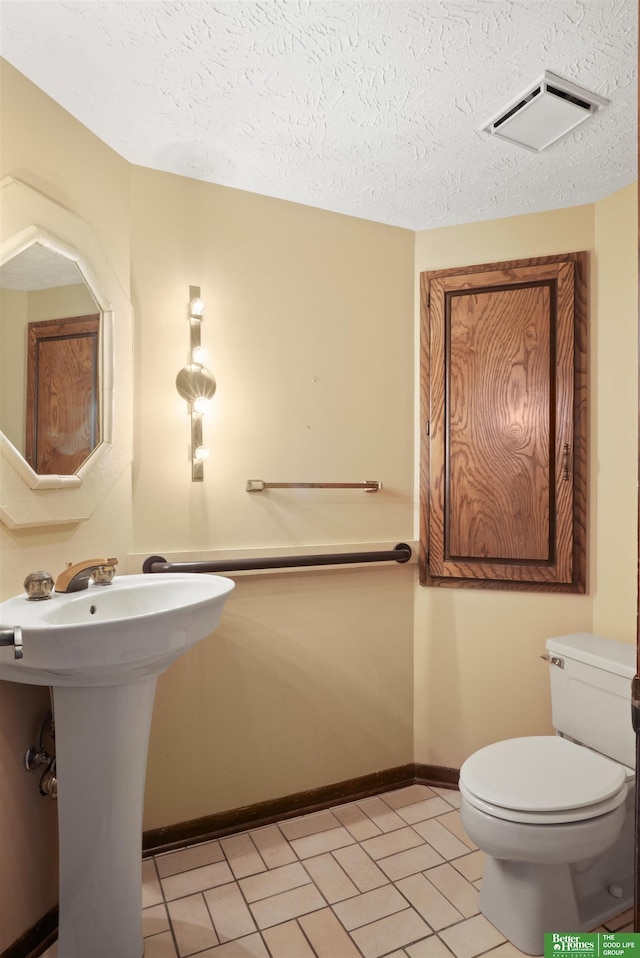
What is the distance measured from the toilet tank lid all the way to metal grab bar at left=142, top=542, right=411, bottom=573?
24.0 inches

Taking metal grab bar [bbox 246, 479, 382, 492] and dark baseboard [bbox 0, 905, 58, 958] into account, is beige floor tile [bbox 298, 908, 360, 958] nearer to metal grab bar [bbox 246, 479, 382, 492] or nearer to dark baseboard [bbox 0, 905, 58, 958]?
dark baseboard [bbox 0, 905, 58, 958]

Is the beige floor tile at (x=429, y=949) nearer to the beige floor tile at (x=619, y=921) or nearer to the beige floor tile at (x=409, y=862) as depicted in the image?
the beige floor tile at (x=409, y=862)

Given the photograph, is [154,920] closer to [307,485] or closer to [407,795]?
[407,795]

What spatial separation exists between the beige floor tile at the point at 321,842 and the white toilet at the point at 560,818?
1.61 feet

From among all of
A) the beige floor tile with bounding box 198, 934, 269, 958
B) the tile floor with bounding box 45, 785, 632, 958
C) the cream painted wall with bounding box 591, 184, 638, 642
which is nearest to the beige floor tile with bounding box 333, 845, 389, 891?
the tile floor with bounding box 45, 785, 632, 958

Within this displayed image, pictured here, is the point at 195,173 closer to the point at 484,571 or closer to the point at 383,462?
the point at 383,462

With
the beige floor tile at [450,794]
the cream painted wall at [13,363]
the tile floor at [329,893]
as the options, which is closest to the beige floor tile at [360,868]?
the tile floor at [329,893]

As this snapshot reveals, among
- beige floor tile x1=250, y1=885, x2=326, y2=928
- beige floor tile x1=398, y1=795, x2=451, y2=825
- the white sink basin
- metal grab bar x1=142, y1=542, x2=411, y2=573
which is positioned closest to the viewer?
the white sink basin

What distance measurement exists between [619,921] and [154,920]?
50.1 inches

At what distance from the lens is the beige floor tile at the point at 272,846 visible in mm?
1812

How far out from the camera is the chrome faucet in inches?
56.5

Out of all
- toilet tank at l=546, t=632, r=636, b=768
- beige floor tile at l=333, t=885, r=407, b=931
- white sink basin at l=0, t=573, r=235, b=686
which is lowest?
beige floor tile at l=333, t=885, r=407, b=931

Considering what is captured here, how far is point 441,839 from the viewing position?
A: 1928mm

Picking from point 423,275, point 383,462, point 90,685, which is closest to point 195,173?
point 423,275
